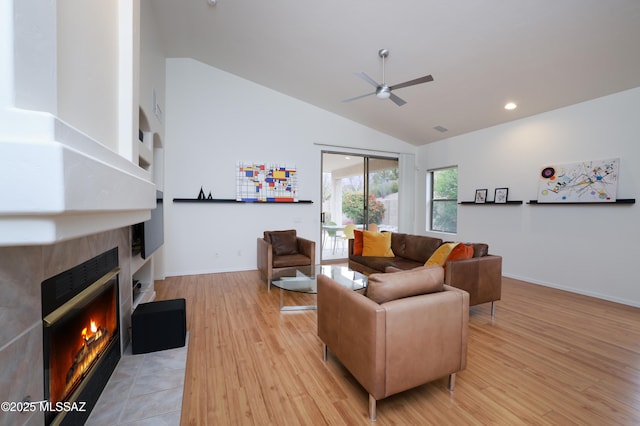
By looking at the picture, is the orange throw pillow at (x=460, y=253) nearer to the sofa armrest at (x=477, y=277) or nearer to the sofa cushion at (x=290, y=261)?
the sofa armrest at (x=477, y=277)

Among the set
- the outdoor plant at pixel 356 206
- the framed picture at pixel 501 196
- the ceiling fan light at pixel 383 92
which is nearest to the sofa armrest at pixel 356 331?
the ceiling fan light at pixel 383 92

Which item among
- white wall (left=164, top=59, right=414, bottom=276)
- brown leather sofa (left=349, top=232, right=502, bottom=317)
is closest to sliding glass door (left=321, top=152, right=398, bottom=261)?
white wall (left=164, top=59, right=414, bottom=276)

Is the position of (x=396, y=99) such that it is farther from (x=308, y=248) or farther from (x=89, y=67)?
(x=89, y=67)

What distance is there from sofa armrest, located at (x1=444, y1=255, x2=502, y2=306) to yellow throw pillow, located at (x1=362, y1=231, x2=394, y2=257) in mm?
1526

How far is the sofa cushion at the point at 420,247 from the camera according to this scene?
3857 mm

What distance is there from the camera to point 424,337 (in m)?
1.63

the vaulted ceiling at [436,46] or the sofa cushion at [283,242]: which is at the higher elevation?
the vaulted ceiling at [436,46]

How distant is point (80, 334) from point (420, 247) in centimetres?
377

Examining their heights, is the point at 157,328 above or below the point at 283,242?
below

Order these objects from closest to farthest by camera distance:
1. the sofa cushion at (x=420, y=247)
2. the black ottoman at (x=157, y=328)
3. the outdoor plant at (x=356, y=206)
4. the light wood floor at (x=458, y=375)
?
1. the light wood floor at (x=458, y=375)
2. the black ottoman at (x=157, y=328)
3. the sofa cushion at (x=420, y=247)
4. the outdoor plant at (x=356, y=206)

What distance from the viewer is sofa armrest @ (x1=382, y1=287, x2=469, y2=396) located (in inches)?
60.9

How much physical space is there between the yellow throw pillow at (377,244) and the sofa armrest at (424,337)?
246 cm

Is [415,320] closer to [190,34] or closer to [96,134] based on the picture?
[96,134]

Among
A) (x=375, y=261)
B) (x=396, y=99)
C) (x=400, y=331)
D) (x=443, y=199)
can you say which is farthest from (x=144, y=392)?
(x=443, y=199)
